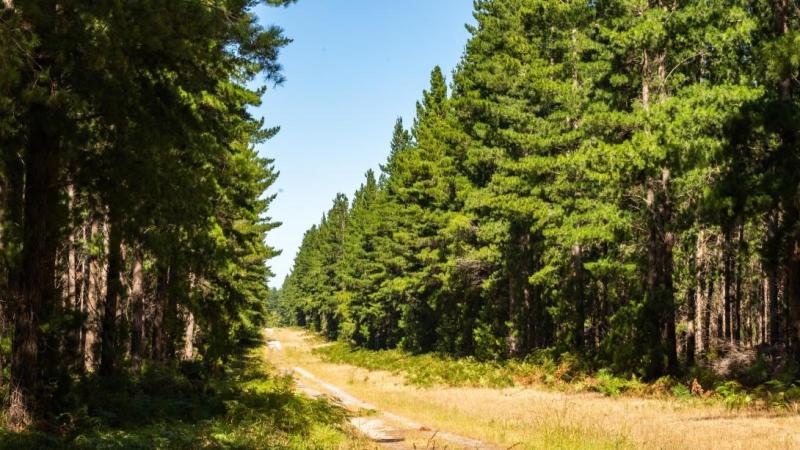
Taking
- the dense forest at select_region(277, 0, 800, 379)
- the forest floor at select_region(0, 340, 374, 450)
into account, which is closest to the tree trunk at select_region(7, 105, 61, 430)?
the forest floor at select_region(0, 340, 374, 450)

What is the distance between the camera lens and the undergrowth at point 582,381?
16.4 m

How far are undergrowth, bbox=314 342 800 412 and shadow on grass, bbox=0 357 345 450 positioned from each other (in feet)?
30.3

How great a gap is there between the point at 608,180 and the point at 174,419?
48.2 feet

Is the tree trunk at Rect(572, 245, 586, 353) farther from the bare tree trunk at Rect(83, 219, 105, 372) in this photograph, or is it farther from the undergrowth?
the bare tree trunk at Rect(83, 219, 105, 372)

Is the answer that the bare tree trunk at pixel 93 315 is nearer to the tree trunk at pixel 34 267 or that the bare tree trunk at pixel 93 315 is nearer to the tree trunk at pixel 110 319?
the tree trunk at pixel 110 319

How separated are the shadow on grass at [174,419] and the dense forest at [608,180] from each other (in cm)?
1122

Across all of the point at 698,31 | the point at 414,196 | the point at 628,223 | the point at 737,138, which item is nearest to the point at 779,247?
the point at 737,138

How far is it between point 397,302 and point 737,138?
38480 mm

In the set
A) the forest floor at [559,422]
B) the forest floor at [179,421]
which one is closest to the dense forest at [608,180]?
the forest floor at [559,422]

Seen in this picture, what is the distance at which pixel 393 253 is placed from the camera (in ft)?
171

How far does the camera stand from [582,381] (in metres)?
23.2

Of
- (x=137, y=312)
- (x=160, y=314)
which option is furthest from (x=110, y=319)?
(x=160, y=314)

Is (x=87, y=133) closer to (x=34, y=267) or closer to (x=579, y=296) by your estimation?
(x=34, y=267)

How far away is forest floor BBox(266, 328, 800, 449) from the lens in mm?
11688
